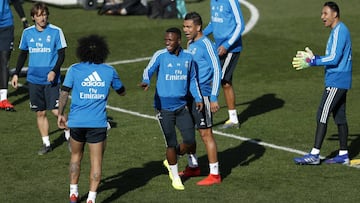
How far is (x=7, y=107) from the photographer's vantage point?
18578 millimetres

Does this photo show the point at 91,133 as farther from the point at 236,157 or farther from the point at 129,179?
the point at 236,157

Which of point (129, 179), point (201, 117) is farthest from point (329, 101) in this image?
point (129, 179)

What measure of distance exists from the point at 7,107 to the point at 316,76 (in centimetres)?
711

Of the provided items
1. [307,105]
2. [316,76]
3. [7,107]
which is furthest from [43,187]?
[316,76]

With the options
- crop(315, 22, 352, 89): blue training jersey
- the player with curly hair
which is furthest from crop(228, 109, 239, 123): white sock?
the player with curly hair

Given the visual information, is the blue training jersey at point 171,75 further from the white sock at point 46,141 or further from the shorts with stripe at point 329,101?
the white sock at point 46,141

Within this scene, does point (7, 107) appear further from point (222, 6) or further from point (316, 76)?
point (316, 76)

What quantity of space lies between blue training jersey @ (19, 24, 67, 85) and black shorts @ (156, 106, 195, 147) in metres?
2.86

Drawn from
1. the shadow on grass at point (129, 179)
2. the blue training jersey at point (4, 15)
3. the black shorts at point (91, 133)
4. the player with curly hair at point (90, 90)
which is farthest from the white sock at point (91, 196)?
the blue training jersey at point (4, 15)

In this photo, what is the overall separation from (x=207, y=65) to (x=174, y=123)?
128 centimetres

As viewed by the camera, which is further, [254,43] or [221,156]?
[254,43]

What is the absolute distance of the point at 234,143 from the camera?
1619 centimetres

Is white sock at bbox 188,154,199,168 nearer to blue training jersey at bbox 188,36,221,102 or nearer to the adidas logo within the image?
blue training jersey at bbox 188,36,221,102

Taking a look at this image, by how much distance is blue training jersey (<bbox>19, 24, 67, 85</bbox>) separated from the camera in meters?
15.5
